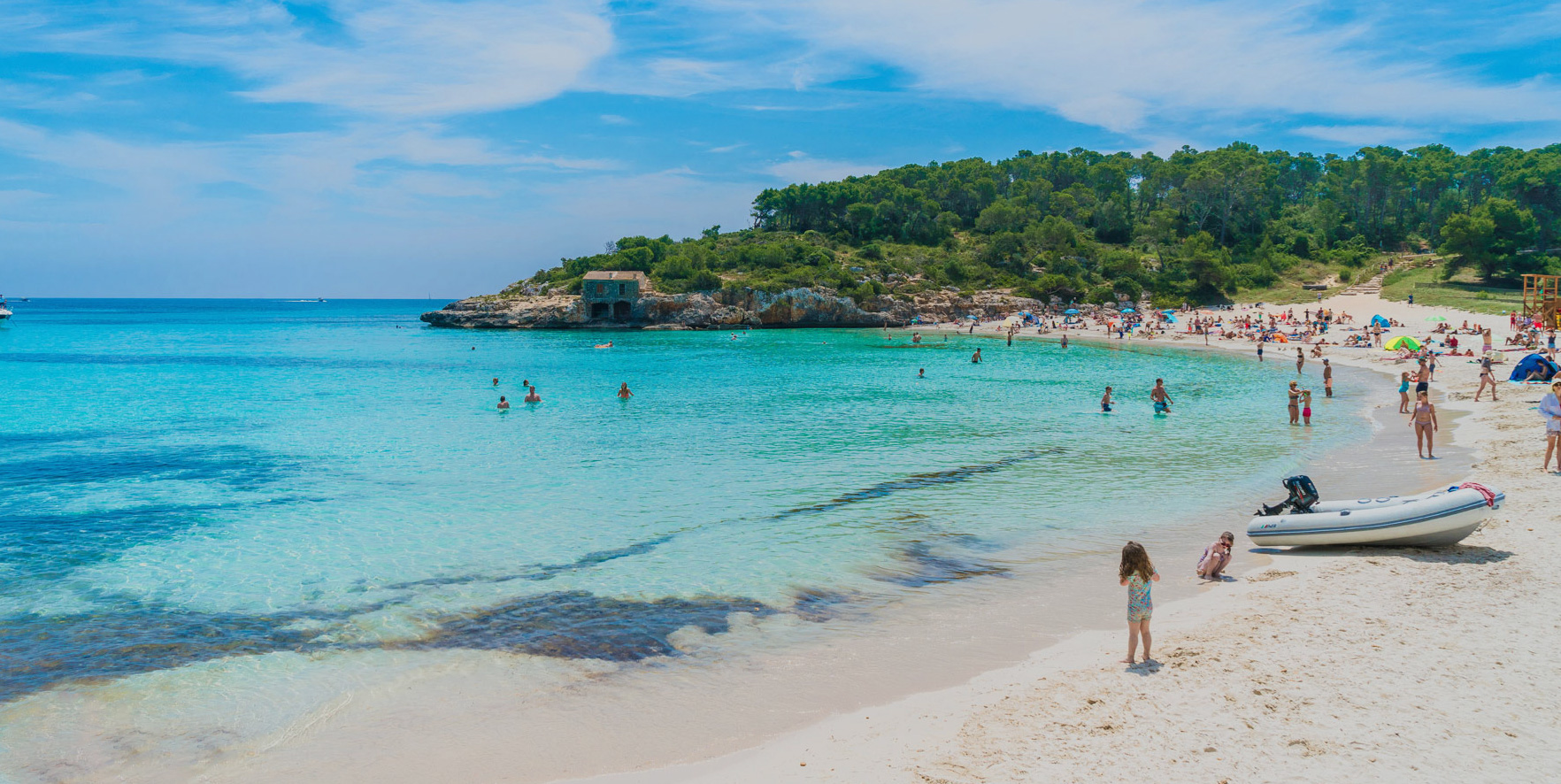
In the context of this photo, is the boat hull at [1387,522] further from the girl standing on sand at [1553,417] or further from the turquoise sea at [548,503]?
the girl standing on sand at [1553,417]

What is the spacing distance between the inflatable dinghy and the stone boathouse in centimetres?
7113

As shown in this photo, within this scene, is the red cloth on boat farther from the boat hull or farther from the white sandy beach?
the white sandy beach

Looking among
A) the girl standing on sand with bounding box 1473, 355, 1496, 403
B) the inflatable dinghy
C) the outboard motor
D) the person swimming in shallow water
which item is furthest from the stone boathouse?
the inflatable dinghy

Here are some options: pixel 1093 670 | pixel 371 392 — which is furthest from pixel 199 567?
pixel 371 392

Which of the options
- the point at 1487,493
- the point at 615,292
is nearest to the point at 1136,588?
the point at 1487,493

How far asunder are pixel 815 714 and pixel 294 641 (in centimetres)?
558

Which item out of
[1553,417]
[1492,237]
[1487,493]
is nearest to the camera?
[1487,493]

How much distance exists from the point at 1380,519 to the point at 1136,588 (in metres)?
5.17

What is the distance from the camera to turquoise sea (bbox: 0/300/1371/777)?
9.14 m

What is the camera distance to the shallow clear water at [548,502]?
9.20 meters

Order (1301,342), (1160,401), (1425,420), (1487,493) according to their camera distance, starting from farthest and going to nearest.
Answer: (1301,342), (1160,401), (1425,420), (1487,493)

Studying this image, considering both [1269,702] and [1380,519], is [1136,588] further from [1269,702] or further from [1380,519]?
[1380,519]

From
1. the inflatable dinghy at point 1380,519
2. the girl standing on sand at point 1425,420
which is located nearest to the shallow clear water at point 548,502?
the inflatable dinghy at point 1380,519

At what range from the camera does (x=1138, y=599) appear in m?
7.10
